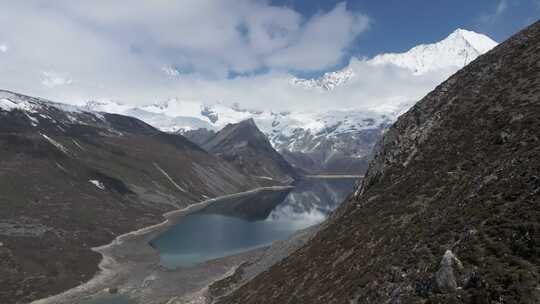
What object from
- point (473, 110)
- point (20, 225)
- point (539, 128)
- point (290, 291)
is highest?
point (20, 225)

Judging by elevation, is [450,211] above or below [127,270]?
below

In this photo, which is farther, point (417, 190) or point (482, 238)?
point (417, 190)

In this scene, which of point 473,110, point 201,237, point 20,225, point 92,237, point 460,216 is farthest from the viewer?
point 201,237

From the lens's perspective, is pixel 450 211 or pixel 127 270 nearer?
pixel 450 211

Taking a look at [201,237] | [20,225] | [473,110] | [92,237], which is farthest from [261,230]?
[473,110]

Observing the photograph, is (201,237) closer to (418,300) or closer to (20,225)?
(20,225)

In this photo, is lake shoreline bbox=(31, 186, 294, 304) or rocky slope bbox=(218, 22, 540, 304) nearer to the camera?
rocky slope bbox=(218, 22, 540, 304)

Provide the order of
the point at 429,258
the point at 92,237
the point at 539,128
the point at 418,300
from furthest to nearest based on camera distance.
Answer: the point at 92,237, the point at 539,128, the point at 429,258, the point at 418,300

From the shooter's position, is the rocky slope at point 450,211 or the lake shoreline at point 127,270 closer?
the rocky slope at point 450,211
